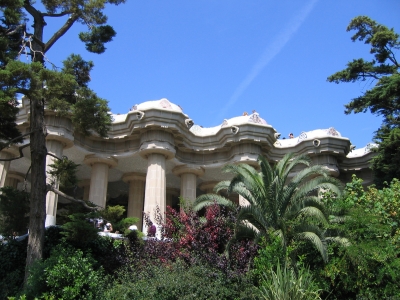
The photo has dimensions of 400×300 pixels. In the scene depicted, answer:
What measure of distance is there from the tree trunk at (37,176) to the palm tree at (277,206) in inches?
200

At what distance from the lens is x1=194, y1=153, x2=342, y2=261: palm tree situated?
14672mm

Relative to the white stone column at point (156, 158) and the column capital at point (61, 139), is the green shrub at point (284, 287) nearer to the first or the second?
the white stone column at point (156, 158)

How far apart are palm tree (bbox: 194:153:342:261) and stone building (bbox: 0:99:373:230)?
7198 millimetres

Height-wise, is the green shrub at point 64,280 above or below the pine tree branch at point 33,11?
below

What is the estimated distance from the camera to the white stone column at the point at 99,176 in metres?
24.7

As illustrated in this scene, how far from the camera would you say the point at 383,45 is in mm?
21672

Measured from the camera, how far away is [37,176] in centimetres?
1444

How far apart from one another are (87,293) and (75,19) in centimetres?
904

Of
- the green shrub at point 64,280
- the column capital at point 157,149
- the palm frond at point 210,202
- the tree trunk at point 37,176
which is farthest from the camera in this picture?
the column capital at point 157,149

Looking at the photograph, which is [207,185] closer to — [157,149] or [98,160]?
[157,149]

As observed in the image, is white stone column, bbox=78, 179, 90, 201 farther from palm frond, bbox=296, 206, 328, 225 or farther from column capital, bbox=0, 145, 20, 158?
palm frond, bbox=296, 206, 328, 225

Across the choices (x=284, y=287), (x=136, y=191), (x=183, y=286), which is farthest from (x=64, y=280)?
(x=136, y=191)

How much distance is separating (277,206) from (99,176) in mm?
12653

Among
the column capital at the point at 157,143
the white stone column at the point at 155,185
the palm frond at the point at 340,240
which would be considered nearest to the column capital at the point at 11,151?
the column capital at the point at 157,143
